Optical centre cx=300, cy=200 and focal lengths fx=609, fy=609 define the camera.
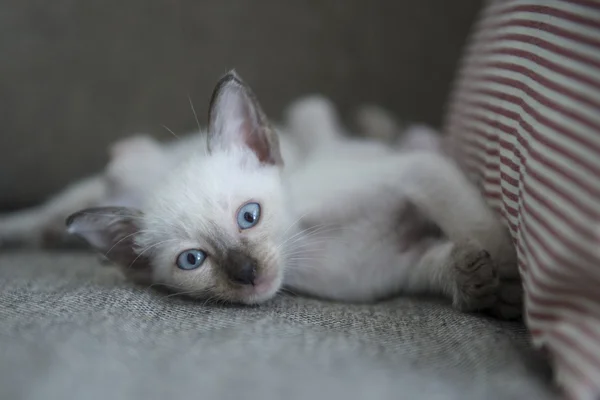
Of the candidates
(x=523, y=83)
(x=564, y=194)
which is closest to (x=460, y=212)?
(x=523, y=83)

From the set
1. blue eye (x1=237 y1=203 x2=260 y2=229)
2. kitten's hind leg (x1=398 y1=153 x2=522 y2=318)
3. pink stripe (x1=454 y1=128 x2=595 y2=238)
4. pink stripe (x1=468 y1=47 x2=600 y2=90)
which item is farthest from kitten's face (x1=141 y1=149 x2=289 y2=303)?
pink stripe (x1=468 y1=47 x2=600 y2=90)

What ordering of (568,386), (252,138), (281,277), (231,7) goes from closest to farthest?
(568,386) → (281,277) → (252,138) → (231,7)

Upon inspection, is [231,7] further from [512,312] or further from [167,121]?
[512,312]

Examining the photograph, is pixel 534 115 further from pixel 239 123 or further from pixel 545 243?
pixel 239 123

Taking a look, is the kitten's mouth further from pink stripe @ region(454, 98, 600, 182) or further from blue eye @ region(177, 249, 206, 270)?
pink stripe @ region(454, 98, 600, 182)

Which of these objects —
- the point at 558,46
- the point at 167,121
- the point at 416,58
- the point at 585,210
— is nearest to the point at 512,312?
the point at 585,210

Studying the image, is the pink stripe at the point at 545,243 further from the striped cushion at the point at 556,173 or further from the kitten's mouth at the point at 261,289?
the kitten's mouth at the point at 261,289

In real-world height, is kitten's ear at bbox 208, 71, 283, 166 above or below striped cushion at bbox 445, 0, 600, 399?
above

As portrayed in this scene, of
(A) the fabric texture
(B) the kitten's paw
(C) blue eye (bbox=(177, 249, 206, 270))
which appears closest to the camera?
(A) the fabric texture
